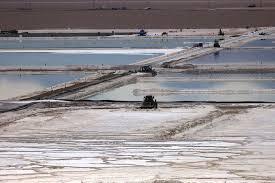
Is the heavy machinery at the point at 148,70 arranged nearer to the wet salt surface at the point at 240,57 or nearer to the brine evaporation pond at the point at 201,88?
the brine evaporation pond at the point at 201,88

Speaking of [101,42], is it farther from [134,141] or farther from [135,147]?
[135,147]

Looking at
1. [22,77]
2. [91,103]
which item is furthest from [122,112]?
[22,77]

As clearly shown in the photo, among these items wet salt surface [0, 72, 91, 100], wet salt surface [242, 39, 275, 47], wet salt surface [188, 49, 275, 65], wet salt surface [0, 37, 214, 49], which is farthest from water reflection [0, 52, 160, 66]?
wet salt surface [242, 39, 275, 47]

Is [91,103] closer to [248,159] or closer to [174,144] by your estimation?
[174,144]

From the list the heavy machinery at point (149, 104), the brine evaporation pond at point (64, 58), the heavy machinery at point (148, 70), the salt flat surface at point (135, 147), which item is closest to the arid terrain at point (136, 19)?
the brine evaporation pond at point (64, 58)

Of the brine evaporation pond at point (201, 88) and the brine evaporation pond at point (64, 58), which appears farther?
the brine evaporation pond at point (64, 58)

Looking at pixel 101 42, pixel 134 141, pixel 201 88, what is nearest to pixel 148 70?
pixel 201 88

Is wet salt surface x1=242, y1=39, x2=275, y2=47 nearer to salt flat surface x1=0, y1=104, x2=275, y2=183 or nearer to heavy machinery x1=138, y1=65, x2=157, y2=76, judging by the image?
heavy machinery x1=138, y1=65, x2=157, y2=76
